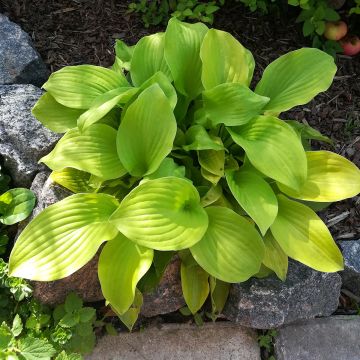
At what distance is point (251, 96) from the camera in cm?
183

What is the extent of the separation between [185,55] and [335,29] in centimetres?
106

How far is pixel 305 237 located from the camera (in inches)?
74.0

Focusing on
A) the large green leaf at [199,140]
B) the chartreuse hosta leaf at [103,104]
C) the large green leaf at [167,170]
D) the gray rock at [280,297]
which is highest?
the chartreuse hosta leaf at [103,104]

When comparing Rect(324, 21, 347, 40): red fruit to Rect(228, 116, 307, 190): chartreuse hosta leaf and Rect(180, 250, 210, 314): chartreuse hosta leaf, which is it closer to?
Rect(228, 116, 307, 190): chartreuse hosta leaf

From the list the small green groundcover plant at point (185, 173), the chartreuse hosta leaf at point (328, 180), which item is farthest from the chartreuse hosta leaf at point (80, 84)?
the chartreuse hosta leaf at point (328, 180)

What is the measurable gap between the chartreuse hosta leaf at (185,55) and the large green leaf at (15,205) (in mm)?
721

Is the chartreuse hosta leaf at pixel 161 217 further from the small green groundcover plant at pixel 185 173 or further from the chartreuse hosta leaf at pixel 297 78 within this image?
the chartreuse hosta leaf at pixel 297 78

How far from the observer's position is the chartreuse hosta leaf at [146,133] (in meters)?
1.73

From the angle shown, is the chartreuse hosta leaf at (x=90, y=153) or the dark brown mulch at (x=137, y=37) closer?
the chartreuse hosta leaf at (x=90, y=153)

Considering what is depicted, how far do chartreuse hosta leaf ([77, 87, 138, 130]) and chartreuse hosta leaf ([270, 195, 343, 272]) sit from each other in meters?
0.68

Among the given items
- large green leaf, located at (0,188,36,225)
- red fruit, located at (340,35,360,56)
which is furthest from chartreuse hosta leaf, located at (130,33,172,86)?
red fruit, located at (340,35,360,56)

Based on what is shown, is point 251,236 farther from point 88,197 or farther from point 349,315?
point 349,315

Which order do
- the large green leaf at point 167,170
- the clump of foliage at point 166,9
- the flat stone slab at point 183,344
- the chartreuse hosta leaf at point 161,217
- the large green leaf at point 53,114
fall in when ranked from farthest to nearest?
the clump of foliage at point 166,9, the flat stone slab at point 183,344, the large green leaf at point 53,114, the large green leaf at point 167,170, the chartreuse hosta leaf at point 161,217

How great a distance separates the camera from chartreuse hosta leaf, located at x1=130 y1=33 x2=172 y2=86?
2066 mm
